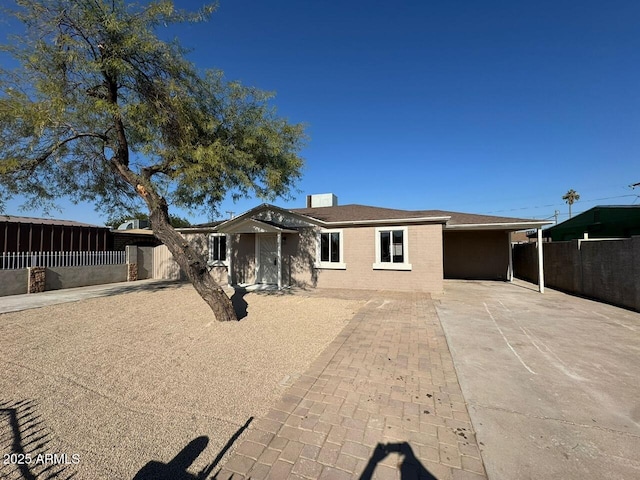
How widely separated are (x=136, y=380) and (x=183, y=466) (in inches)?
79.0

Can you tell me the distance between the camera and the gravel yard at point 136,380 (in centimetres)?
241

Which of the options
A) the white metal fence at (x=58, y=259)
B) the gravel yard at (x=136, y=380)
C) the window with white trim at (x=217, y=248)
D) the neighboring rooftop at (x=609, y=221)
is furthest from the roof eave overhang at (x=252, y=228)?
the neighboring rooftop at (x=609, y=221)

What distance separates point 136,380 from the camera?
368cm

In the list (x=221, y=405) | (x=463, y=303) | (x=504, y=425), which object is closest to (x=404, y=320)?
(x=463, y=303)

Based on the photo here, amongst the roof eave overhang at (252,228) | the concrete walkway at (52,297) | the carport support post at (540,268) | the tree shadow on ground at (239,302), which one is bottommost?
the tree shadow on ground at (239,302)

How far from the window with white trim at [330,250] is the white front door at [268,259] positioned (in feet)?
6.57

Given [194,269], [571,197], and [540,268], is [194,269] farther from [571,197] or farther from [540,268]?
[571,197]

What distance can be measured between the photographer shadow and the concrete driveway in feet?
1.80

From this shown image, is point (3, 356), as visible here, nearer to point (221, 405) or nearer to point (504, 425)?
point (221, 405)

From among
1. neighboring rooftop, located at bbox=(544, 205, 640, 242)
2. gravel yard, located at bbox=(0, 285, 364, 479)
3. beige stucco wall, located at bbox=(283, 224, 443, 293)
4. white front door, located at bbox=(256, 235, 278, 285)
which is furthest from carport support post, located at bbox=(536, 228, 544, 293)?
white front door, located at bbox=(256, 235, 278, 285)

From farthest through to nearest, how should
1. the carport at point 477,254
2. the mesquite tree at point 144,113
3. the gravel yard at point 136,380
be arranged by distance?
the carport at point 477,254, the mesquite tree at point 144,113, the gravel yard at point 136,380

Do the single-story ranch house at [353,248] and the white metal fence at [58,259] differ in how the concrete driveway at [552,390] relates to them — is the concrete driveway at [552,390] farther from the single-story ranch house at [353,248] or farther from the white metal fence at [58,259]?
the white metal fence at [58,259]

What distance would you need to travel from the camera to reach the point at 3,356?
4520 mm

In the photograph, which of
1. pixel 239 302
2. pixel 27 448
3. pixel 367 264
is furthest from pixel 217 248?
pixel 27 448
